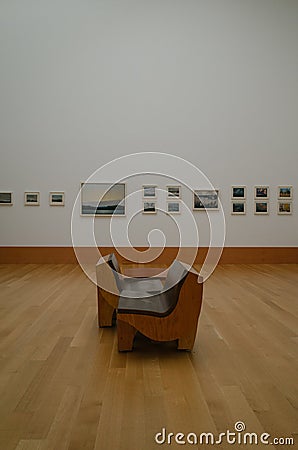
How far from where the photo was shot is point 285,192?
1208 centimetres

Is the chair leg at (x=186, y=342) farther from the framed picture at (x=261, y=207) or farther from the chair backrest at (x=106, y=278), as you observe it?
the framed picture at (x=261, y=207)

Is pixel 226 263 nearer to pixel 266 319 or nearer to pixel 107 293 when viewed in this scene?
pixel 266 319

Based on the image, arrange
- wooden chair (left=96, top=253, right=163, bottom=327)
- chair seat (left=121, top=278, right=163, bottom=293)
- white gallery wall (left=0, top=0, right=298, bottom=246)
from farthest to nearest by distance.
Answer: white gallery wall (left=0, top=0, right=298, bottom=246), chair seat (left=121, top=278, right=163, bottom=293), wooden chair (left=96, top=253, right=163, bottom=327)

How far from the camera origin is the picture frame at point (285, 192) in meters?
12.1

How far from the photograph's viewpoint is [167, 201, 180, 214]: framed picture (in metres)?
12.0

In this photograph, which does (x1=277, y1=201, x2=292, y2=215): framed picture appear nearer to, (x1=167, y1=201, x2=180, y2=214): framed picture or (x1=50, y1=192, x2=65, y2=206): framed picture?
(x1=167, y1=201, x2=180, y2=214): framed picture

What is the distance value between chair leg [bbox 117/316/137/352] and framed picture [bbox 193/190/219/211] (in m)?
7.99

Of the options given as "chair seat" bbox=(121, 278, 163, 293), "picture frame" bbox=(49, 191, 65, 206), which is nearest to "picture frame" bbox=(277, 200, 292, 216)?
"picture frame" bbox=(49, 191, 65, 206)

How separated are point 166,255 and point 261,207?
2.75 meters

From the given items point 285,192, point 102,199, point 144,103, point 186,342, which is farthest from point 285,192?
point 186,342

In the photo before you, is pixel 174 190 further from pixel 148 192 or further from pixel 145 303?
pixel 145 303

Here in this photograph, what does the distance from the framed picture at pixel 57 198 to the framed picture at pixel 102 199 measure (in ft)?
1.68

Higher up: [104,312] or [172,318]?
[172,318]

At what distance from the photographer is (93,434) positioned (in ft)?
8.58
